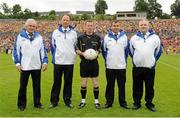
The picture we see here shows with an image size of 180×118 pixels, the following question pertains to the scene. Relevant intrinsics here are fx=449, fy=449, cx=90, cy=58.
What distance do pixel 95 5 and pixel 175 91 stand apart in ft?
390

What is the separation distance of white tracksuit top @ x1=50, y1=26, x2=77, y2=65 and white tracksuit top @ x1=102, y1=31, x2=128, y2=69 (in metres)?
0.83

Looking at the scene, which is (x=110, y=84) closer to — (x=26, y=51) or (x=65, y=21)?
(x=65, y=21)

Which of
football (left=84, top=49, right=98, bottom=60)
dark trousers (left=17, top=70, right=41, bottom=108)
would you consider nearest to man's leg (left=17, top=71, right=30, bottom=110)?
dark trousers (left=17, top=70, right=41, bottom=108)

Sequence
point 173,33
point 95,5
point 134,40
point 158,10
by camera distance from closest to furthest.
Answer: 1. point 134,40
2. point 173,33
3. point 158,10
4. point 95,5

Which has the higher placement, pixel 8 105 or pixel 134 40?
pixel 134 40

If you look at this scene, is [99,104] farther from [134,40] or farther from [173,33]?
[173,33]

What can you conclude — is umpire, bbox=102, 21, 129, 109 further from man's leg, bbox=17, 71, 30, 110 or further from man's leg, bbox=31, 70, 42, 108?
man's leg, bbox=17, 71, 30, 110

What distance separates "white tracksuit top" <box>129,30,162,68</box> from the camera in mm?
10742

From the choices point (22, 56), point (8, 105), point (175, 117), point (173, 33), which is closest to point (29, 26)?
point (22, 56)

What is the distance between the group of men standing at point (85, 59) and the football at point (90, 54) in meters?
0.14

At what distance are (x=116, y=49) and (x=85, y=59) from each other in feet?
2.63

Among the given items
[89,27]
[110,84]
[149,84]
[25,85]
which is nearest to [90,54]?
[89,27]

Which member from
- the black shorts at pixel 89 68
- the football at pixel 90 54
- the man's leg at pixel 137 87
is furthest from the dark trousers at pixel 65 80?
the man's leg at pixel 137 87

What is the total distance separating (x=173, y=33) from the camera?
6328 centimetres
